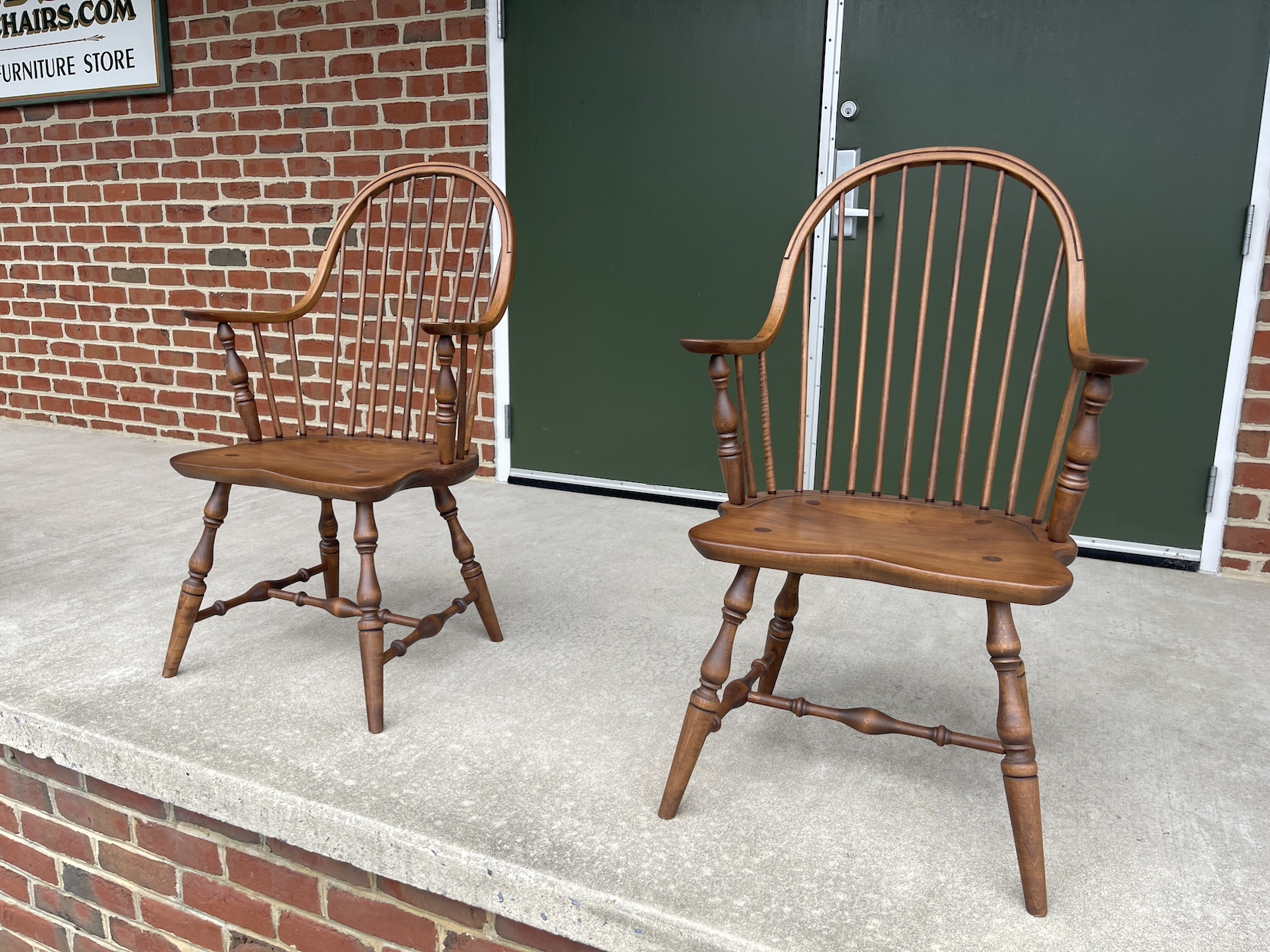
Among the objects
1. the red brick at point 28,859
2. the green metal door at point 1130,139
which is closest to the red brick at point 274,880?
the red brick at point 28,859

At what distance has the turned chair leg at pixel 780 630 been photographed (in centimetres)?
154

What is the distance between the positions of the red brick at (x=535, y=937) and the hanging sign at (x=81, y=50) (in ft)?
11.4

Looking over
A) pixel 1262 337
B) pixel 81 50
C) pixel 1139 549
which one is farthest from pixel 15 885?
pixel 81 50

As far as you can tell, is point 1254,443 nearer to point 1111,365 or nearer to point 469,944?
point 1111,365

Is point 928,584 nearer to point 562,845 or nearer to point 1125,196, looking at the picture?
point 562,845

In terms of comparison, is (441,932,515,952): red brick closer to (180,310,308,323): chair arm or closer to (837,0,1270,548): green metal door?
(180,310,308,323): chair arm

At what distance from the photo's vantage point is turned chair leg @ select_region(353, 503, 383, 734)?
1.52 m

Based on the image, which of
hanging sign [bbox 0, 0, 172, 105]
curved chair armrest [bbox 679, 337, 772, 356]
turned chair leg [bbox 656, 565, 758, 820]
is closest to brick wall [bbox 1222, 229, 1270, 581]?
curved chair armrest [bbox 679, 337, 772, 356]

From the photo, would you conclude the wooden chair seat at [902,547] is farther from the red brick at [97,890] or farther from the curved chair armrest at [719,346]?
the red brick at [97,890]

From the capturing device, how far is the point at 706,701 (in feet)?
4.21

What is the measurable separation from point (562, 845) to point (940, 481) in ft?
5.74

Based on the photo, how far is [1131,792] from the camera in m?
1.38

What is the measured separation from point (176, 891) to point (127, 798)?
184 mm

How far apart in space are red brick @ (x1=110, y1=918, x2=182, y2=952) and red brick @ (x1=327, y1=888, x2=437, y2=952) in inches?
17.5
